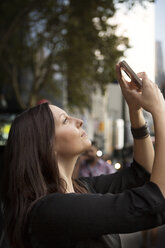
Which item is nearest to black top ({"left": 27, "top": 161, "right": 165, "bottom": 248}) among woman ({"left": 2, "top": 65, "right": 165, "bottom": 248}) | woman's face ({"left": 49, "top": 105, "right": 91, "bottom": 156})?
woman ({"left": 2, "top": 65, "right": 165, "bottom": 248})

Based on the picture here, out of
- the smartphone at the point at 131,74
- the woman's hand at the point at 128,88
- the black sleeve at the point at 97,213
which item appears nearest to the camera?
the black sleeve at the point at 97,213

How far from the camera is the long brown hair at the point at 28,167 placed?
1.58 m

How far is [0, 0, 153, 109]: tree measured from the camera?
1242 cm

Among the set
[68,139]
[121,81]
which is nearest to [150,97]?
[121,81]

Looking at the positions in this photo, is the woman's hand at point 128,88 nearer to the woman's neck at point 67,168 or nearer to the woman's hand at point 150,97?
the woman's hand at point 150,97

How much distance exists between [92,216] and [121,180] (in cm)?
53

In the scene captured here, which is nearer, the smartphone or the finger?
the smartphone

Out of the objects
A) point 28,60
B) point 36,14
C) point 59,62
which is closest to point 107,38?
point 36,14

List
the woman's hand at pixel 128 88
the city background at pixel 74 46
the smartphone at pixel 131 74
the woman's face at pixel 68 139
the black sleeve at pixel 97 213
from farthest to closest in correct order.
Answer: the city background at pixel 74 46
the woman's face at pixel 68 139
the woman's hand at pixel 128 88
the smartphone at pixel 131 74
the black sleeve at pixel 97 213

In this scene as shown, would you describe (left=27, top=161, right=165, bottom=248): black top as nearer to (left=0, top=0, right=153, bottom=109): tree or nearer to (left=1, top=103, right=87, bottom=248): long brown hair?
(left=1, top=103, right=87, bottom=248): long brown hair

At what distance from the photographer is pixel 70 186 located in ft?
5.85

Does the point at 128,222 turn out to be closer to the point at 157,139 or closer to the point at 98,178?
the point at 157,139

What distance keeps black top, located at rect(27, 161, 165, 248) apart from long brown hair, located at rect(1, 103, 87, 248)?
0.09 m

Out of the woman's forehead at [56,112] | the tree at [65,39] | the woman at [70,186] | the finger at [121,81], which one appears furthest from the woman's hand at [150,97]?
the tree at [65,39]
